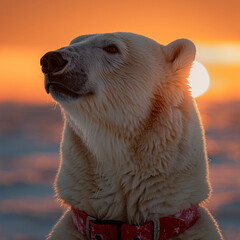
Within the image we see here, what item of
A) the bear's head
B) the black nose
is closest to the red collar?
the bear's head

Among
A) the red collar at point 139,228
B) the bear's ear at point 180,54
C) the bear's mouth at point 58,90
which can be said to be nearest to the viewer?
the red collar at point 139,228

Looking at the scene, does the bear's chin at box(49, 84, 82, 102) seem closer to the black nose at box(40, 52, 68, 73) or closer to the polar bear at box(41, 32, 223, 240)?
the polar bear at box(41, 32, 223, 240)

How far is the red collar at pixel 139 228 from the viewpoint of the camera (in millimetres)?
2988

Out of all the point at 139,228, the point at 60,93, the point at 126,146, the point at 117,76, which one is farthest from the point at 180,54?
the point at 139,228

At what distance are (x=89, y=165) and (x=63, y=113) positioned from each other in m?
0.54

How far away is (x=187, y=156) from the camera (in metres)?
3.13

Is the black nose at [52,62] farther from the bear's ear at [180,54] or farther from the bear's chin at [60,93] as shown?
the bear's ear at [180,54]

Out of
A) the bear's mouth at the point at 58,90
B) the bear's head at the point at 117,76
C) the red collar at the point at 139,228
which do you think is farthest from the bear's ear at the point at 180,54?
the red collar at the point at 139,228

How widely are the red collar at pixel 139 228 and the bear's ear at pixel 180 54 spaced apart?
3.80 feet

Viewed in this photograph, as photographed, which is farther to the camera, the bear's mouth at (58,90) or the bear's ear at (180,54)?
the bear's ear at (180,54)

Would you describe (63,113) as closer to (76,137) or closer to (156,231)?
(76,137)

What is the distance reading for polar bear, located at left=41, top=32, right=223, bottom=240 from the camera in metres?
3.08

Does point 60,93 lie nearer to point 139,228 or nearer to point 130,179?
point 130,179

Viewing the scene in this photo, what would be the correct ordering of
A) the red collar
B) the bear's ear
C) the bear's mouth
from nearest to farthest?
the red collar < the bear's mouth < the bear's ear
